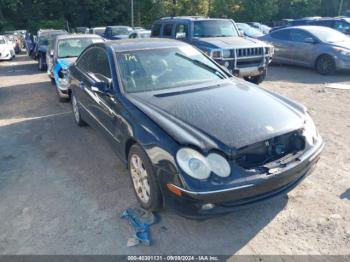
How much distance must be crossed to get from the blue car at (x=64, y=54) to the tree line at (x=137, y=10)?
87.2 feet

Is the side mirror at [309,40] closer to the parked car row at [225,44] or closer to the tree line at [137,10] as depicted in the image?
the parked car row at [225,44]

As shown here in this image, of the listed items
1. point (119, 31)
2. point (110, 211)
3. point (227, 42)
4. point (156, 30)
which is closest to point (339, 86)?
point (227, 42)

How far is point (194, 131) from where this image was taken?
3.11m

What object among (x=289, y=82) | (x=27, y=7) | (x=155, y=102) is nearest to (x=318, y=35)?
(x=289, y=82)

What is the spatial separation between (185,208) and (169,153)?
495mm

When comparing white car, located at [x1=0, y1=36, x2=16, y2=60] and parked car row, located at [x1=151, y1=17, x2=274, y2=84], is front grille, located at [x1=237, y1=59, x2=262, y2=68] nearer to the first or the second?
parked car row, located at [x1=151, y1=17, x2=274, y2=84]

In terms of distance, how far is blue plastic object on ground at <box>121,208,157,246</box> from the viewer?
3.11 m

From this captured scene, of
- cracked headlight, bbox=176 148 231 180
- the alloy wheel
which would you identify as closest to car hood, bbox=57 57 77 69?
the alloy wheel

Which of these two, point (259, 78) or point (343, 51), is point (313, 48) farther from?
point (259, 78)

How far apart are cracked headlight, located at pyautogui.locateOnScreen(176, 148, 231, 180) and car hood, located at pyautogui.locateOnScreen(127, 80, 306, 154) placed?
84mm

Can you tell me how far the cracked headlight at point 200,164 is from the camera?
282 cm

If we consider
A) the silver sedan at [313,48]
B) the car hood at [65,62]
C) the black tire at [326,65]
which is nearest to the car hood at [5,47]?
the car hood at [65,62]

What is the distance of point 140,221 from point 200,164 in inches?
39.4

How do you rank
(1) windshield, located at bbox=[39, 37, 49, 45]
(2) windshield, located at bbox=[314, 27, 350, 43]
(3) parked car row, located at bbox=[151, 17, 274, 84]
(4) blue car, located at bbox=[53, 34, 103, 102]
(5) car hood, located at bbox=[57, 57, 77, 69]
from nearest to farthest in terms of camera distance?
(4) blue car, located at bbox=[53, 34, 103, 102]
(5) car hood, located at bbox=[57, 57, 77, 69]
(3) parked car row, located at bbox=[151, 17, 274, 84]
(2) windshield, located at bbox=[314, 27, 350, 43]
(1) windshield, located at bbox=[39, 37, 49, 45]
